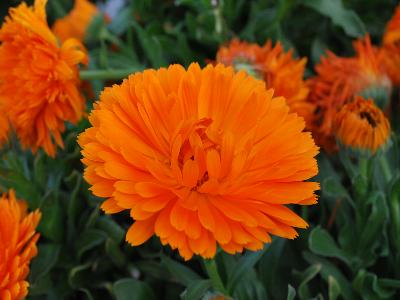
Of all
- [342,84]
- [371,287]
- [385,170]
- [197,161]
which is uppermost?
[197,161]

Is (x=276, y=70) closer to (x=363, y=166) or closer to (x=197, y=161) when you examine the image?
(x=363, y=166)

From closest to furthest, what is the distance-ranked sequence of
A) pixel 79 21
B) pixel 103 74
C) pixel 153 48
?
1. pixel 103 74
2. pixel 153 48
3. pixel 79 21

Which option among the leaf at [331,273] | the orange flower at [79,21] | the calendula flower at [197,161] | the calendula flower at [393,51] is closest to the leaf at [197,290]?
the calendula flower at [197,161]

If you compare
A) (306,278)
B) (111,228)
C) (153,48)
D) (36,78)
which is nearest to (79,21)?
(153,48)

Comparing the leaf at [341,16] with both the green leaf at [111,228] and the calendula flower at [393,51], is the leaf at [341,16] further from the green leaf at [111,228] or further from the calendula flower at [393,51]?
the green leaf at [111,228]

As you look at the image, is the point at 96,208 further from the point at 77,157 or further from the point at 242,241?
the point at 242,241

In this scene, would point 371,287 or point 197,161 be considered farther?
point 371,287

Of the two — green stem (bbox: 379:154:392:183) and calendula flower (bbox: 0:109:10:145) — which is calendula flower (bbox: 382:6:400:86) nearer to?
green stem (bbox: 379:154:392:183)
